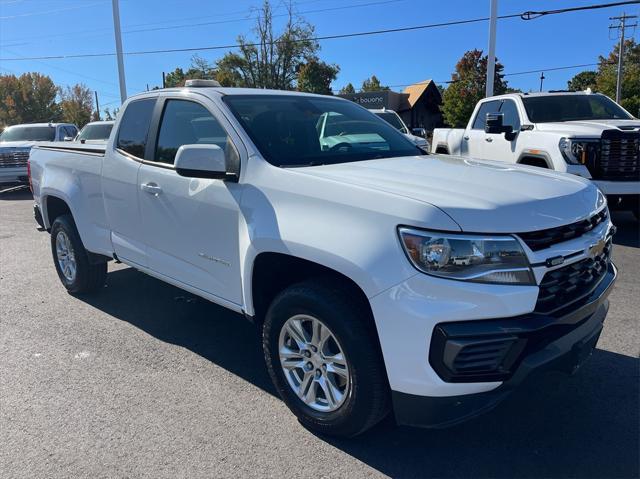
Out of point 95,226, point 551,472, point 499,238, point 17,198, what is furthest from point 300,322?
point 17,198

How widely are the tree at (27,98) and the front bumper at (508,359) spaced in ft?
215

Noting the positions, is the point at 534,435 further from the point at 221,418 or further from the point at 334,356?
the point at 221,418

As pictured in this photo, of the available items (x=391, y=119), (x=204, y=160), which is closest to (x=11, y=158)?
(x=391, y=119)

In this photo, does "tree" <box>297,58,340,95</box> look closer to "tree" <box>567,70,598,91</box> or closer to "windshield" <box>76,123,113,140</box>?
"tree" <box>567,70,598,91</box>

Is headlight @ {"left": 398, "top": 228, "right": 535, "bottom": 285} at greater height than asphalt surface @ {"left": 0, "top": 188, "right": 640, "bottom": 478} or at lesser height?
greater

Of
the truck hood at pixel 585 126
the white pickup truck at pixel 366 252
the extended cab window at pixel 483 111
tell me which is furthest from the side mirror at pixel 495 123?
the white pickup truck at pixel 366 252

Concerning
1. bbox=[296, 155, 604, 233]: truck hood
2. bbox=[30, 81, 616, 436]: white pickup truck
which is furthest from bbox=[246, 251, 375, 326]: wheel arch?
bbox=[296, 155, 604, 233]: truck hood

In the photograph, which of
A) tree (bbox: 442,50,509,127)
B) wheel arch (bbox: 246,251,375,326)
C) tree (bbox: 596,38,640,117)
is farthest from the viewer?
tree (bbox: 442,50,509,127)

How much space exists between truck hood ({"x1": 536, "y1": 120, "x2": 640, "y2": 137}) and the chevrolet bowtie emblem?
15.4 ft

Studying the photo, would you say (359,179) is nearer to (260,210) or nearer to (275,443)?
(260,210)

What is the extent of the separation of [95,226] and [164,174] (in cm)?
138

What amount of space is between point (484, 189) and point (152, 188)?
240cm

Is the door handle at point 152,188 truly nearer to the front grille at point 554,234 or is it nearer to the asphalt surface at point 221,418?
the asphalt surface at point 221,418

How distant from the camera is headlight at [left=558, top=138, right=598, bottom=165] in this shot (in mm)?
7121
